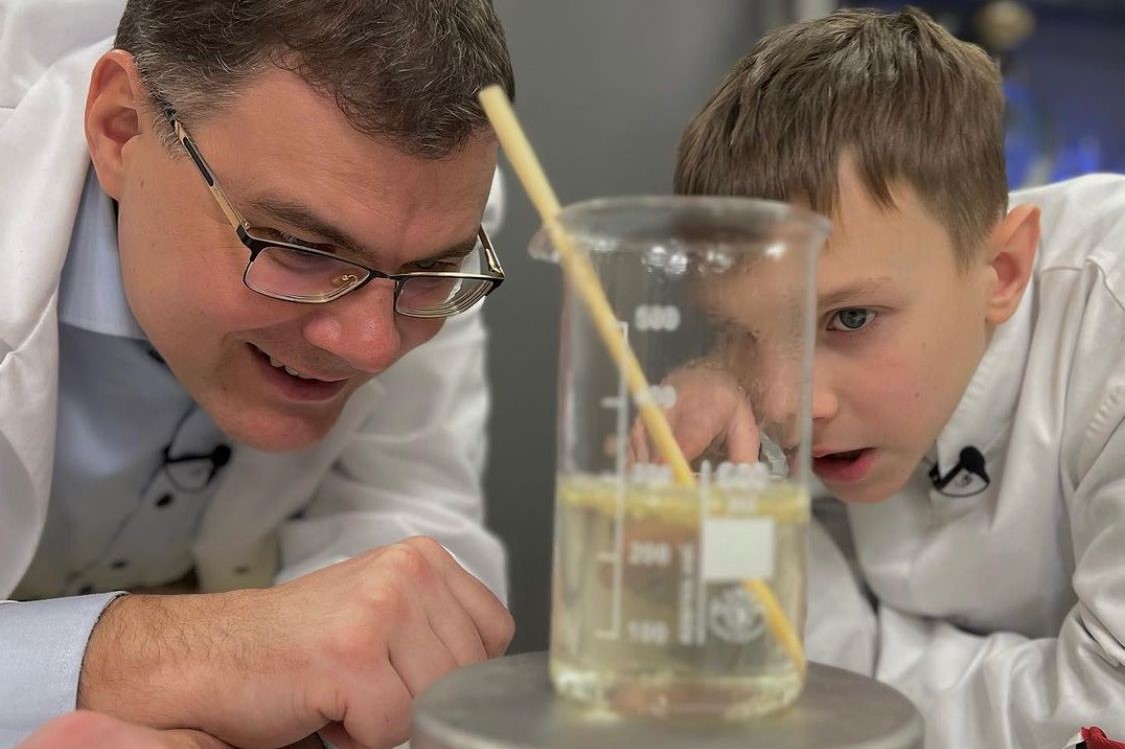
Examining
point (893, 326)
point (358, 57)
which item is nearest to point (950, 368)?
point (893, 326)

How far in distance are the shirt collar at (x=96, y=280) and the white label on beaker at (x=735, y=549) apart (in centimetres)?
76

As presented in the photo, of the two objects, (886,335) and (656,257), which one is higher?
(656,257)

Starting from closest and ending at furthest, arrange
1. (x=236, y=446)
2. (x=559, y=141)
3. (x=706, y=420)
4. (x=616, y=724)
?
(x=616, y=724) < (x=706, y=420) < (x=236, y=446) < (x=559, y=141)

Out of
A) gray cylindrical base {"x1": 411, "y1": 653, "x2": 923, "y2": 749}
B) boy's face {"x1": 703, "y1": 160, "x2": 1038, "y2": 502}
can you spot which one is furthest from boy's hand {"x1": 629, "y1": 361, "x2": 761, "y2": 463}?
boy's face {"x1": 703, "y1": 160, "x2": 1038, "y2": 502}

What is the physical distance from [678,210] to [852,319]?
1.39 feet

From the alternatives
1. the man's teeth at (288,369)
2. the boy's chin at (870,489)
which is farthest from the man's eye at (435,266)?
the boy's chin at (870,489)

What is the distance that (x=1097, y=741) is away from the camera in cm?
78

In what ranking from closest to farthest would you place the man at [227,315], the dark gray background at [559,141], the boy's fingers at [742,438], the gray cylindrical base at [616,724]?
1. the gray cylindrical base at [616,724]
2. the boy's fingers at [742,438]
3. the man at [227,315]
4. the dark gray background at [559,141]

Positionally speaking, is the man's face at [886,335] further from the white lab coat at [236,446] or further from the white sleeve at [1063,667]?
the white lab coat at [236,446]

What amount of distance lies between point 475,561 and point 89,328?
491 millimetres

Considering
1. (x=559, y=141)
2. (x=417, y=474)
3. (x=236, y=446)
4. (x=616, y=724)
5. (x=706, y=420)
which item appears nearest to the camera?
(x=616, y=724)

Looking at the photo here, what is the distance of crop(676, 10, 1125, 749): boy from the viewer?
946 millimetres

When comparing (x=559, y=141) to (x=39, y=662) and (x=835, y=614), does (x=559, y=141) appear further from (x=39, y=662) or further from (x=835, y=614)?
(x=39, y=662)

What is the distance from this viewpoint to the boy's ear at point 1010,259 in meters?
1.04
